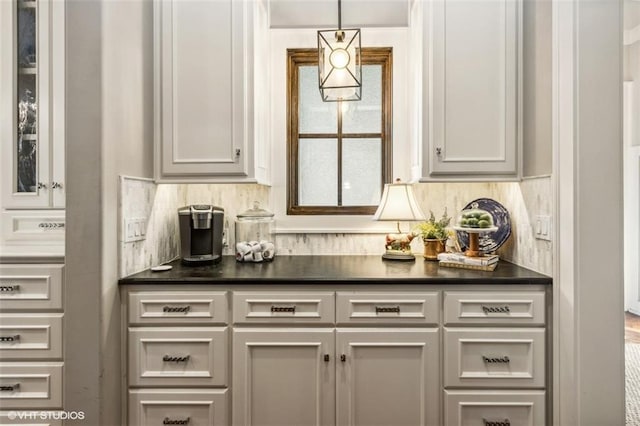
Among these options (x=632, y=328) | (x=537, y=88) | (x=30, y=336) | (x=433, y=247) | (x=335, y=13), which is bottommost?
(x=632, y=328)

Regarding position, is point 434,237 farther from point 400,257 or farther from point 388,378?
point 388,378

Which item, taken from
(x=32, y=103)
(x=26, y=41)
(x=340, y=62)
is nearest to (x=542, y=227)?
(x=340, y=62)

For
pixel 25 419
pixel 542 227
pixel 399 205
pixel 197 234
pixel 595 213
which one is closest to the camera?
pixel 595 213

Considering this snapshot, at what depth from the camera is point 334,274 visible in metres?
1.76

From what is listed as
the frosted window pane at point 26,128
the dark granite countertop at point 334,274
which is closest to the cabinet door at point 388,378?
the dark granite countertop at point 334,274

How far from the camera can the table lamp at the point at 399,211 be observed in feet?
6.96

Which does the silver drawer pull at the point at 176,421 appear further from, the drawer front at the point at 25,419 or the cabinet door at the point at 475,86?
the cabinet door at the point at 475,86

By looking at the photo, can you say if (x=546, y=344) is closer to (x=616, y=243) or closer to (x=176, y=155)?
(x=616, y=243)

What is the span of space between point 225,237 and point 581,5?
2190 mm

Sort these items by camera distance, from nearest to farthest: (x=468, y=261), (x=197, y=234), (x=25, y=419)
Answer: (x=25, y=419)
(x=468, y=261)
(x=197, y=234)

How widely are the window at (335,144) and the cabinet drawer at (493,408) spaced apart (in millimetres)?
1185

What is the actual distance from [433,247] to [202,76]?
64.2 inches

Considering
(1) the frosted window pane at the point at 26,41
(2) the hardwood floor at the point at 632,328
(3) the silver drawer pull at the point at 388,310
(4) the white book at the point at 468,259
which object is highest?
(1) the frosted window pane at the point at 26,41

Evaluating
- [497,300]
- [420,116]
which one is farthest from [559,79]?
[497,300]
